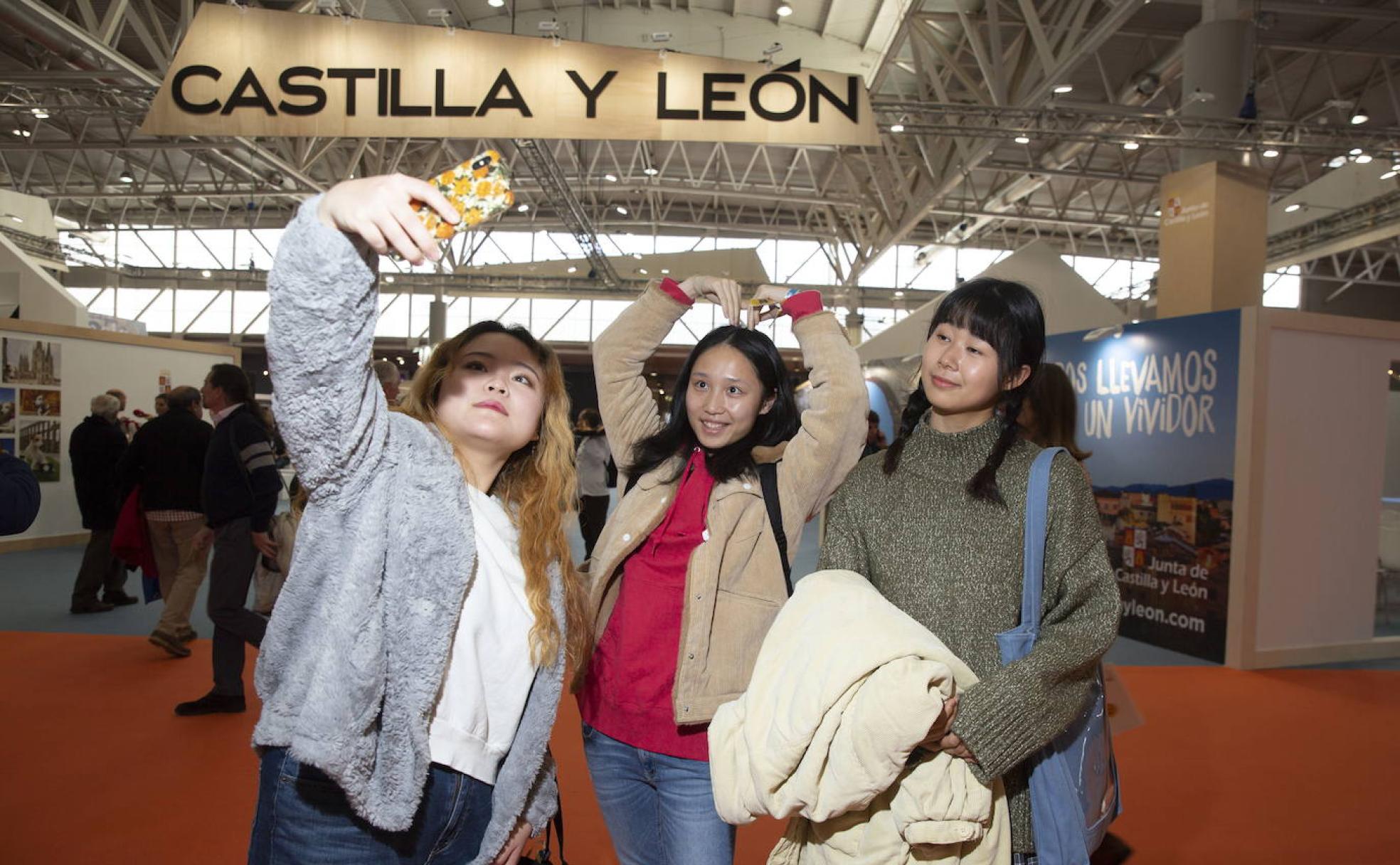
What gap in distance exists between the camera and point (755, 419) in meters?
1.98

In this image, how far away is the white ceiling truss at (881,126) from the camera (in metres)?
10.4

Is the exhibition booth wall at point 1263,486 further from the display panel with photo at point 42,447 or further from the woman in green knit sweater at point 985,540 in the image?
the display panel with photo at point 42,447

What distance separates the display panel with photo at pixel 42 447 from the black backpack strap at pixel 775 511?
10.2 metres

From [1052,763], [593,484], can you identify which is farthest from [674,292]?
[593,484]

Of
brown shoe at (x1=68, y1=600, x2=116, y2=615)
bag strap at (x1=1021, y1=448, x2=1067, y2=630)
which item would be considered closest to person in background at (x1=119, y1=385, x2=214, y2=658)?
brown shoe at (x1=68, y1=600, x2=116, y2=615)

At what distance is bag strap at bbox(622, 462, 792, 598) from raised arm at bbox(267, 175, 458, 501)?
3.14 feet

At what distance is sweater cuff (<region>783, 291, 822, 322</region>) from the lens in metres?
2.03

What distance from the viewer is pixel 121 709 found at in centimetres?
434

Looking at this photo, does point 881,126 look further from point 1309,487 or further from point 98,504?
point 98,504

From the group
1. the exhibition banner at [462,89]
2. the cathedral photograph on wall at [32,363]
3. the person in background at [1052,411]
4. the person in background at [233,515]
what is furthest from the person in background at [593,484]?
the person in background at [1052,411]

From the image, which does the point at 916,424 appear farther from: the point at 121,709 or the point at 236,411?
the point at 121,709

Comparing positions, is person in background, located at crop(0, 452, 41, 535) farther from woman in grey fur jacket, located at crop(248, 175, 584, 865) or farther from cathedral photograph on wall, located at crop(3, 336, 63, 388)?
cathedral photograph on wall, located at crop(3, 336, 63, 388)

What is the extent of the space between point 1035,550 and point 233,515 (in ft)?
13.2

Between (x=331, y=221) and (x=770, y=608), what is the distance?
45.2 inches
